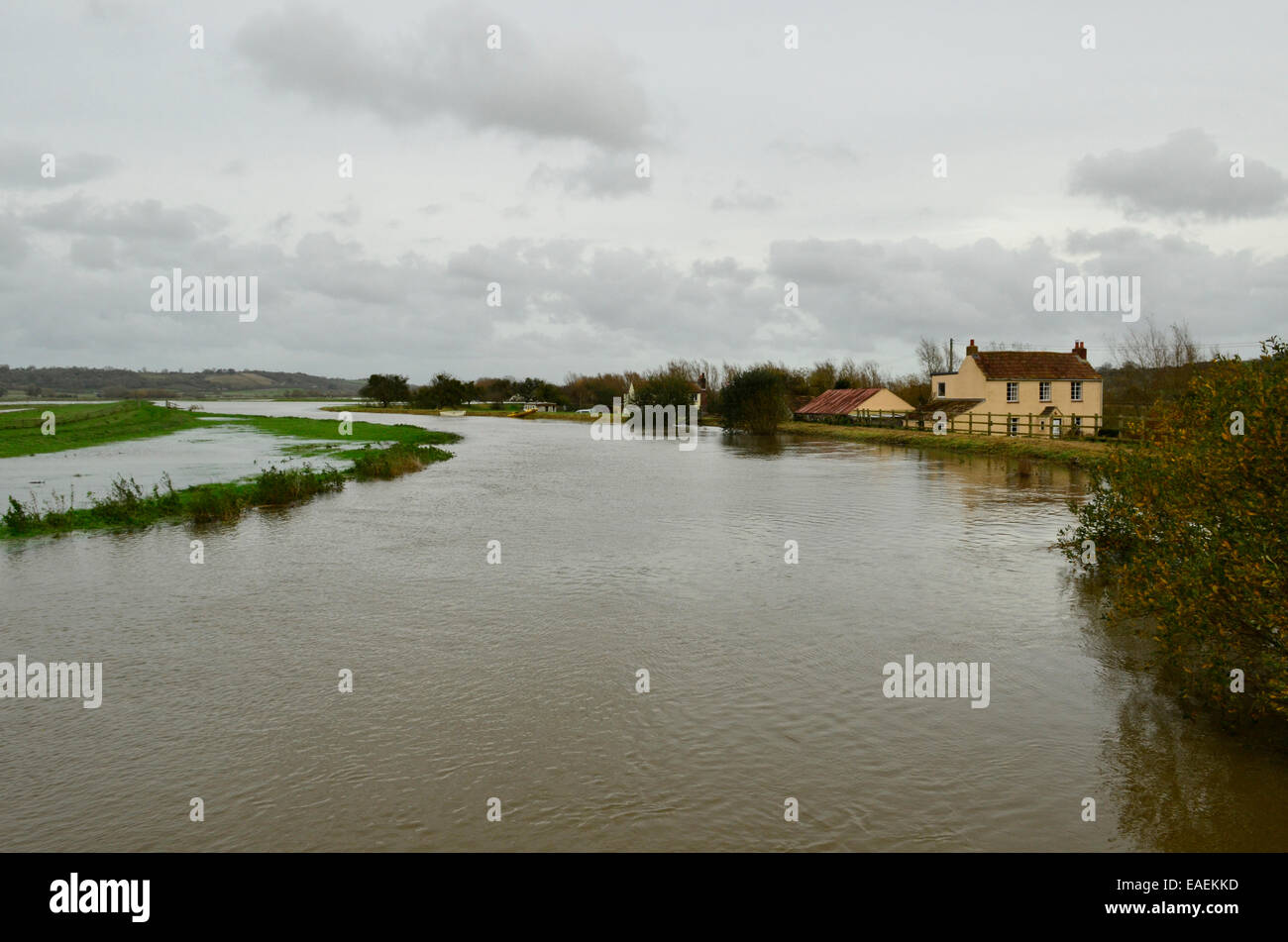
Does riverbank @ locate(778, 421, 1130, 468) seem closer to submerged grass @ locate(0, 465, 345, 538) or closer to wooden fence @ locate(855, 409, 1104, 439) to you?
wooden fence @ locate(855, 409, 1104, 439)

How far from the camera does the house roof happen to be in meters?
64.9

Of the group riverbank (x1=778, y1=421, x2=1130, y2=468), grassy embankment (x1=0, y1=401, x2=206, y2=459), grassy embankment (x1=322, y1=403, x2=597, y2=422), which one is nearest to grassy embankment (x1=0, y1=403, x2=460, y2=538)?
grassy embankment (x1=0, y1=401, x2=206, y2=459)

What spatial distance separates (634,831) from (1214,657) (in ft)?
23.5

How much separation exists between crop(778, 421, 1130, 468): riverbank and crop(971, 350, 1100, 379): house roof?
764 cm

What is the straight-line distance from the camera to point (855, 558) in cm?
2016

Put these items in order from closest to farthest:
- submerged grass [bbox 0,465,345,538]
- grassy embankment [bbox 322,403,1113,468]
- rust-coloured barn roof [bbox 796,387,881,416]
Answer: submerged grass [bbox 0,465,345,538]
grassy embankment [bbox 322,403,1113,468]
rust-coloured barn roof [bbox 796,387,881,416]

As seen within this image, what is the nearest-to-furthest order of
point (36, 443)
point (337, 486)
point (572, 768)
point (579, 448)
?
1. point (572, 768)
2. point (337, 486)
3. point (36, 443)
4. point (579, 448)

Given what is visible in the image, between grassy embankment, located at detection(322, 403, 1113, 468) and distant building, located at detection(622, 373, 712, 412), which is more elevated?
distant building, located at detection(622, 373, 712, 412)

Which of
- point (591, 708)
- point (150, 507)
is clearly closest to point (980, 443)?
point (150, 507)
